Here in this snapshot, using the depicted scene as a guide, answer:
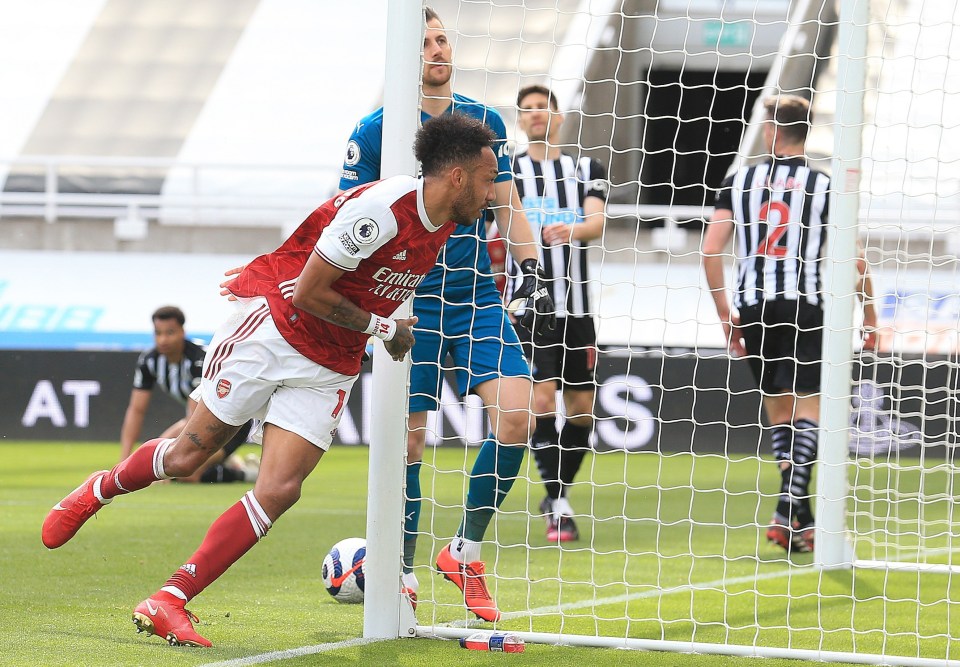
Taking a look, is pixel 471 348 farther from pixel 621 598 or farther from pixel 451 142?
pixel 621 598

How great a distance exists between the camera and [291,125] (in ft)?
70.0

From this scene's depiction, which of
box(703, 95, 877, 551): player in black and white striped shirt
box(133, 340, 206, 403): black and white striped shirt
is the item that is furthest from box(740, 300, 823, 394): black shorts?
box(133, 340, 206, 403): black and white striped shirt

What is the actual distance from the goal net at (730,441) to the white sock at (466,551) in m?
0.12

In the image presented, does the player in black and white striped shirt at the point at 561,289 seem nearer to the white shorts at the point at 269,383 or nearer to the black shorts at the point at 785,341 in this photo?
the black shorts at the point at 785,341

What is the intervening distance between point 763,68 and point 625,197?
122 inches

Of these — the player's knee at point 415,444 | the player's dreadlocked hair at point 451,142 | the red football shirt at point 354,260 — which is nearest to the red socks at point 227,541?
the red football shirt at point 354,260

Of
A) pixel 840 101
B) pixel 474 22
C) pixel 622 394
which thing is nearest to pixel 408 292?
pixel 840 101

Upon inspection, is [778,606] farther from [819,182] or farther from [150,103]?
[150,103]

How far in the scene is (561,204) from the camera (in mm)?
7043

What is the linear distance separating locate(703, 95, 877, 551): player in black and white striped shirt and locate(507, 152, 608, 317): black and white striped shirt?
2.41 feet

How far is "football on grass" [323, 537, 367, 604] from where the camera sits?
480cm

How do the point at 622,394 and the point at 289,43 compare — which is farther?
the point at 289,43

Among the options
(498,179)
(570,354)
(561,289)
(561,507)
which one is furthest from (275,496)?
(570,354)

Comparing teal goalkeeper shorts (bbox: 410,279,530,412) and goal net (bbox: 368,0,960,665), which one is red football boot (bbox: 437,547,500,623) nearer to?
goal net (bbox: 368,0,960,665)
